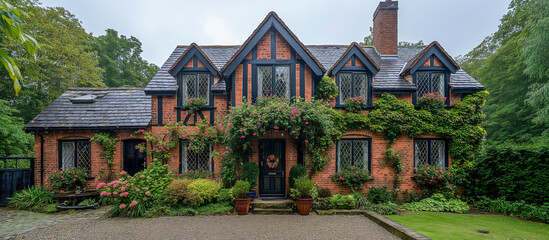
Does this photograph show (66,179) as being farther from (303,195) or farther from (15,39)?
(15,39)

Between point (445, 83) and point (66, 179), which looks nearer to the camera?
point (66, 179)

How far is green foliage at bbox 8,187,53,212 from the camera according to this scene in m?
9.24

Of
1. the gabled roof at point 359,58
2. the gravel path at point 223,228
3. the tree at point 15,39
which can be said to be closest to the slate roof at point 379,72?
the gabled roof at point 359,58

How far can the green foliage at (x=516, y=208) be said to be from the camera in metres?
7.56

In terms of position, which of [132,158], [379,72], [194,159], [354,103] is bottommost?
[132,158]

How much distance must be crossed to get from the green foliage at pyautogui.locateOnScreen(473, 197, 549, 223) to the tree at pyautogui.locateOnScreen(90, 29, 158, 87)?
3031 cm

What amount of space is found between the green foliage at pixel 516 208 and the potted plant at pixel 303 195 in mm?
6793

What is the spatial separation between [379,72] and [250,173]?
7.71m

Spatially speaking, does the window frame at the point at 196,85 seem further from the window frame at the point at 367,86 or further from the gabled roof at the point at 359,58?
the window frame at the point at 367,86

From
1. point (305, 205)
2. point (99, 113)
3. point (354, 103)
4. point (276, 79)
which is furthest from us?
point (99, 113)

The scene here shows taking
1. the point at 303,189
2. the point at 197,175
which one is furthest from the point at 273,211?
the point at 197,175

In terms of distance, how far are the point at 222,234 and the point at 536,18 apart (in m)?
20.0

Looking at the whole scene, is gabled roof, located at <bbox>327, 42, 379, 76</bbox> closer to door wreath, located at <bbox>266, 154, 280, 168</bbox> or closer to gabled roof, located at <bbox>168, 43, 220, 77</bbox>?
door wreath, located at <bbox>266, 154, 280, 168</bbox>

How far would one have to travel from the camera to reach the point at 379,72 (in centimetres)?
1120
